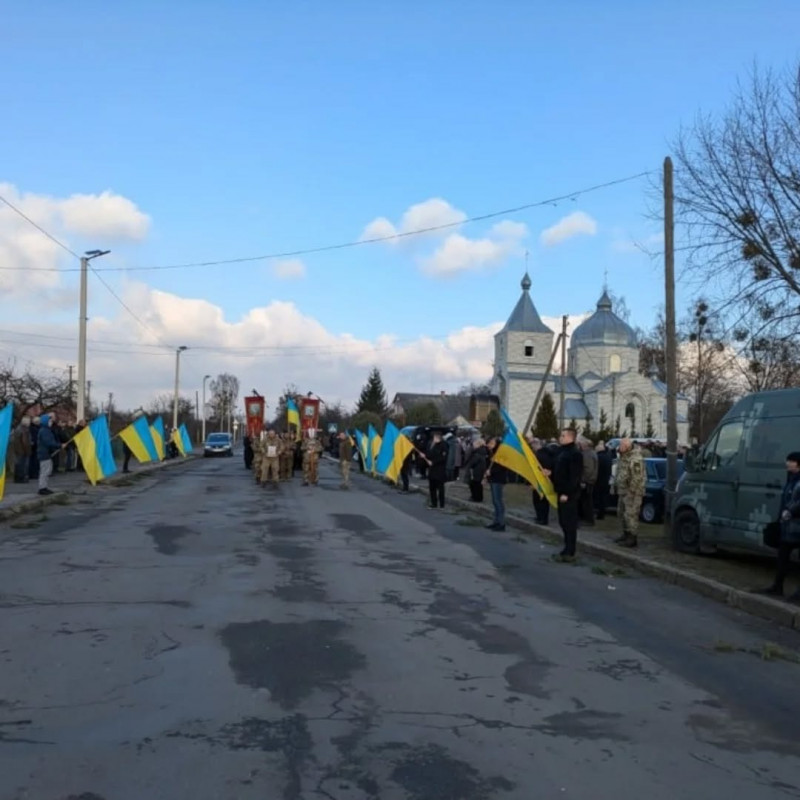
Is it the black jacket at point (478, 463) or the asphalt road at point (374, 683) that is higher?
the black jacket at point (478, 463)

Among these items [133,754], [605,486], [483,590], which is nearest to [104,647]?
[133,754]

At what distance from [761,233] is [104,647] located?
15.5m

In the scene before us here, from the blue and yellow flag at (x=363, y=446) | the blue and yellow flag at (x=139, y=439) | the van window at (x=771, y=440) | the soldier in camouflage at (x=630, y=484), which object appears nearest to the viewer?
the van window at (x=771, y=440)

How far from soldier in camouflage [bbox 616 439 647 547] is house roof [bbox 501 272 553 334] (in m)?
76.5

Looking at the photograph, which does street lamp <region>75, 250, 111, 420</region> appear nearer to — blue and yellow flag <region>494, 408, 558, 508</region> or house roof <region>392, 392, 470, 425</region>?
blue and yellow flag <region>494, 408, 558, 508</region>

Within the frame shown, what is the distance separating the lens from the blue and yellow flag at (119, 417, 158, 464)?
90.9 feet

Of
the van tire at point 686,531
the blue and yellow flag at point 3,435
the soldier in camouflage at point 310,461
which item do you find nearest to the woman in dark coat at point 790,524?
the van tire at point 686,531

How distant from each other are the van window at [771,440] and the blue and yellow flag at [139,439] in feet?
67.3

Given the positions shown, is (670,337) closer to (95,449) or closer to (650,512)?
(650,512)

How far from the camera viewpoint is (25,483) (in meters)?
22.5

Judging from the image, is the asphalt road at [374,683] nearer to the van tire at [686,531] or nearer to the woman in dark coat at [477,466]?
the van tire at [686,531]

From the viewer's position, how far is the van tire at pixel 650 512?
1881 cm

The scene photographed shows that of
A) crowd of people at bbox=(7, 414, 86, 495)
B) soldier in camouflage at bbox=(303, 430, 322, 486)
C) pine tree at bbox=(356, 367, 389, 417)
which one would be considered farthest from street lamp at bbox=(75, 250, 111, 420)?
pine tree at bbox=(356, 367, 389, 417)

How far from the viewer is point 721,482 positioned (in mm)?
12422
